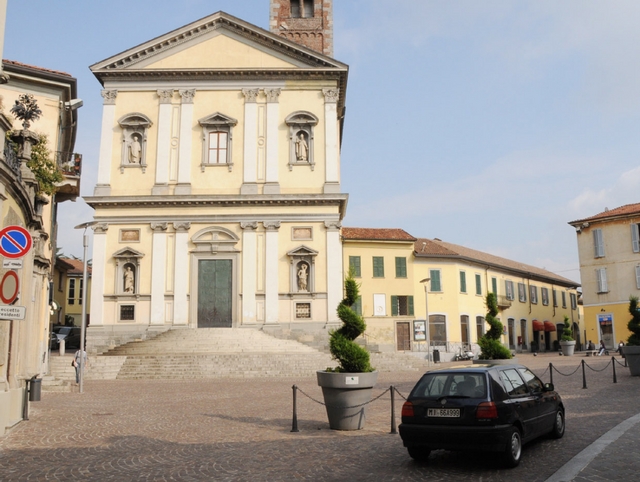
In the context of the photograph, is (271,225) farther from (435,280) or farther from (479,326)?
(479,326)

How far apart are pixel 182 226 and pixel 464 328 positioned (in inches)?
926

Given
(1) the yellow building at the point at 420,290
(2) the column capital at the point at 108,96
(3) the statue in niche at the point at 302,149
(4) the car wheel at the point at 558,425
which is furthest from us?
(1) the yellow building at the point at 420,290

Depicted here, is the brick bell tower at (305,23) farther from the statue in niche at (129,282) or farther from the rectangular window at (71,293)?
the rectangular window at (71,293)

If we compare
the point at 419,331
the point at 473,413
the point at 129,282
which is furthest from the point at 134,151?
the point at 473,413

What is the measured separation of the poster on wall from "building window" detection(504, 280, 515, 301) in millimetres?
13270

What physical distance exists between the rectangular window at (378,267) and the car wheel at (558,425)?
108 feet

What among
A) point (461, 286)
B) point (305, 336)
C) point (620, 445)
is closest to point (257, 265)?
point (305, 336)

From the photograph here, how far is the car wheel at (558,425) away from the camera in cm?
1016

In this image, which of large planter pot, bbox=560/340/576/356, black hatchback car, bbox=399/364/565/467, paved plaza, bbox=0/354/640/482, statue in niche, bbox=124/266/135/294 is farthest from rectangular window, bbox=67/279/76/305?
black hatchback car, bbox=399/364/565/467

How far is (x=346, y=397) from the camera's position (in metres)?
11.8

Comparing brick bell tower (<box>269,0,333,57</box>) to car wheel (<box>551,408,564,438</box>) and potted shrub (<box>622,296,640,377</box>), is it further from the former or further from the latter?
car wheel (<box>551,408,564,438</box>)

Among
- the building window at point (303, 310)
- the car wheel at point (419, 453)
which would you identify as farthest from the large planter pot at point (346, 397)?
the building window at point (303, 310)

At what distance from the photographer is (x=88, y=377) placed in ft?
85.0

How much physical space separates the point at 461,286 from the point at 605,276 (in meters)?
10.5
